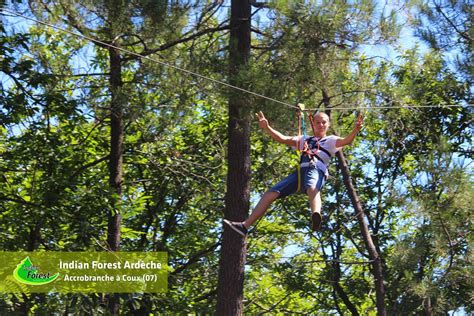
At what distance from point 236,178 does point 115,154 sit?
88.2 inches

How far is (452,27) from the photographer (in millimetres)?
9000

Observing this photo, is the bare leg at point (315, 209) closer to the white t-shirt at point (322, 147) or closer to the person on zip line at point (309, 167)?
the person on zip line at point (309, 167)

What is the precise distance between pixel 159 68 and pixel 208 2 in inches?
40.2

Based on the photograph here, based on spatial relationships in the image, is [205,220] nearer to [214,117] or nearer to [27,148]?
[214,117]

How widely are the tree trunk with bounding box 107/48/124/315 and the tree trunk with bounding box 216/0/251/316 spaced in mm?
1622

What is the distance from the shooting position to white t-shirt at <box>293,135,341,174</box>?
592cm

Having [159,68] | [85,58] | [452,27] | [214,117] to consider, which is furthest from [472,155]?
[85,58]

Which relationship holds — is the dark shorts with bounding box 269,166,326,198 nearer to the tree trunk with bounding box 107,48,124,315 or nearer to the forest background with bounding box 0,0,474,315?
the forest background with bounding box 0,0,474,315

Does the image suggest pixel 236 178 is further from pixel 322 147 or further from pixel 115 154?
pixel 115 154

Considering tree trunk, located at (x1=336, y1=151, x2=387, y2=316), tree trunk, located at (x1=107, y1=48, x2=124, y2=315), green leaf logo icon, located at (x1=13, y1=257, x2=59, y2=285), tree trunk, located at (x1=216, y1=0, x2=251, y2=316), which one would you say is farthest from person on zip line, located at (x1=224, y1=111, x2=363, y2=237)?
tree trunk, located at (x1=336, y1=151, x2=387, y2=316)

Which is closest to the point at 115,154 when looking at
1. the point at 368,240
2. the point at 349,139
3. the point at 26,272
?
the point at 26,272

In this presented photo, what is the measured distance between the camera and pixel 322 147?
5.96 meters

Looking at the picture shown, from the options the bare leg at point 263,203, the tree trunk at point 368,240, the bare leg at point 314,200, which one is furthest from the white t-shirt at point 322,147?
the tree trunk at point 368,240

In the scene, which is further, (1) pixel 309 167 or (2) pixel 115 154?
(2) pixel 115 154
